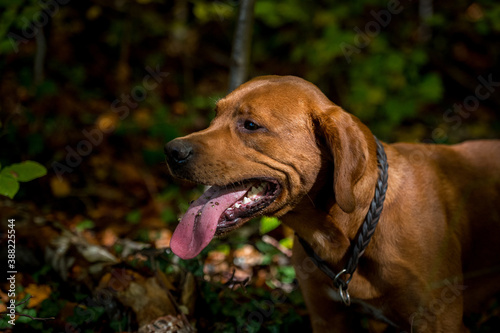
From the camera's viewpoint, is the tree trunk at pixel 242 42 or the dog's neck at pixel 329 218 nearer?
the dog's neck at pixel 329 218

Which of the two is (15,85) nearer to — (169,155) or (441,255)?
(169,155)

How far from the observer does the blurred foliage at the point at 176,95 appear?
3.74m

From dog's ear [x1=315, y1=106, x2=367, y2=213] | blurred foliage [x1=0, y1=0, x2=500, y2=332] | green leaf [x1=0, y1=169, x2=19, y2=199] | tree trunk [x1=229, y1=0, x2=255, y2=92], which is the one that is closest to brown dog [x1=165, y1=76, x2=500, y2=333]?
dog's ear [x1=315, y1=106, x2=367, y2=213]

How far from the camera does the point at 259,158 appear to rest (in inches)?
109

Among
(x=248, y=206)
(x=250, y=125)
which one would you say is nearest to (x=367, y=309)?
(x=248, y=206)

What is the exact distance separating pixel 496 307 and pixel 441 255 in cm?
139

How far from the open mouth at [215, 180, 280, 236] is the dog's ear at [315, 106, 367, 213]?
1.30ft

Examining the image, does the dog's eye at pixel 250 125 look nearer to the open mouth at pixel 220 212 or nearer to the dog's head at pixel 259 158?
the dog's head at pixel 259 158

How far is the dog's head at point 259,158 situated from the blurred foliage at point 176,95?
0.80m

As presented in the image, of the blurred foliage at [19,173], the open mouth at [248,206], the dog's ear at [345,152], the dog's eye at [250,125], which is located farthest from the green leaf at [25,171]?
the dog's ear at [345,152]

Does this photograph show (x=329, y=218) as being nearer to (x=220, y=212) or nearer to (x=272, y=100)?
(x=220, y=212)

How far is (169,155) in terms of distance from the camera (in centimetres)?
274

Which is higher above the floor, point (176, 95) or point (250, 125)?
point (250, 125)

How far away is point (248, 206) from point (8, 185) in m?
1.39
